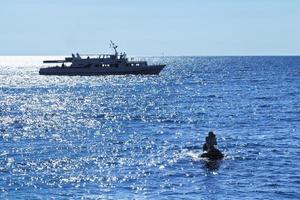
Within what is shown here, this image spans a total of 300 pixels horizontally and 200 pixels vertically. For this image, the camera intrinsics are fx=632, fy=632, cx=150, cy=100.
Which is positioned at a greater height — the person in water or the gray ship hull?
the gray ship hull

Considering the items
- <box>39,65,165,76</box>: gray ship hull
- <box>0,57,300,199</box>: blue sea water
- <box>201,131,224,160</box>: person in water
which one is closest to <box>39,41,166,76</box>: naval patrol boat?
<box>39,65,165,76</box>: gray ship hull

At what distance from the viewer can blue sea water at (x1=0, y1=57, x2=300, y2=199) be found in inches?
1508

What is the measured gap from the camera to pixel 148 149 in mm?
54000

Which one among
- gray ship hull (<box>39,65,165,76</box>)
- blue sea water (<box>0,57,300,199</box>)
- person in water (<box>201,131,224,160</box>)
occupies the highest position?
gray ship hull (<box>39,65,165,76</box>)

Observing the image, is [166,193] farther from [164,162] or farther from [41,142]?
[41,142]

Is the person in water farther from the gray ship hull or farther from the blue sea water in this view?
the gray ship hull

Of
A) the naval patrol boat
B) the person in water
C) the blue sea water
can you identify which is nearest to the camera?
the blue sea water

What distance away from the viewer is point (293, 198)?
117 ft

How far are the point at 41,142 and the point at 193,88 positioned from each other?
289 ft

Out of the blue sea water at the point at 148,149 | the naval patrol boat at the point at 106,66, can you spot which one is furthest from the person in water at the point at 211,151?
the naval patrol boat at the point at 106,66

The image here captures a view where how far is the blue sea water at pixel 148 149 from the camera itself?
38.3 m

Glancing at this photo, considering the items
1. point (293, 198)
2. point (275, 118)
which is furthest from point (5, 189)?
point (275, 118)

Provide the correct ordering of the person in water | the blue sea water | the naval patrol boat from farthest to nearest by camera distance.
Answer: the naval patrol boat < the person in water < the blue sea water

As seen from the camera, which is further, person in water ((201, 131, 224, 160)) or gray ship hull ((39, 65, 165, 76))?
gray ship hull ((39, 65, 165, 76))
